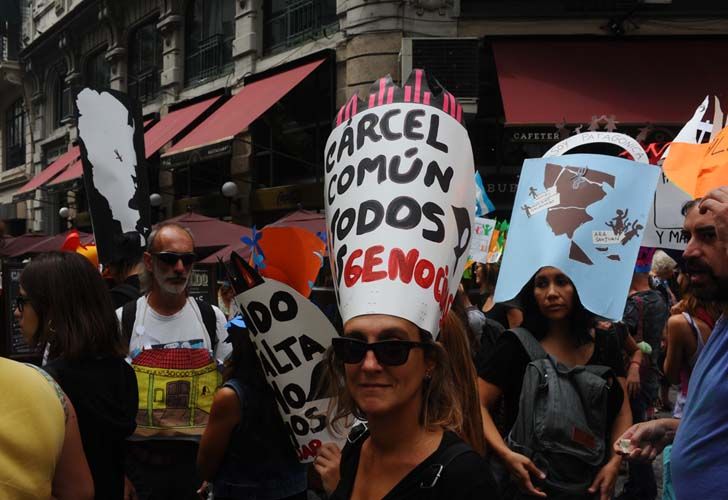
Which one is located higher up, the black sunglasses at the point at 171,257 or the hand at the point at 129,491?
the black sunglasses at the point at 171,257

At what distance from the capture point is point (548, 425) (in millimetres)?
2660

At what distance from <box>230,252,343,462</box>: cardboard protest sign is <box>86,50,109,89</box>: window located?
20573 millimetres

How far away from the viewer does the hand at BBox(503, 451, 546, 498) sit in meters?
2.63

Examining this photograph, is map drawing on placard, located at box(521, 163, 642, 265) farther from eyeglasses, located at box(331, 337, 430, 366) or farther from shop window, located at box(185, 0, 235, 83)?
shop window, located at box(185, 0, 235, 83)

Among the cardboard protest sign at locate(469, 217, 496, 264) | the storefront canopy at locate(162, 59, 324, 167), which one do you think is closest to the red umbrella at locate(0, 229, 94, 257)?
the storefront canopy at locate(162, 59, 324, 167)

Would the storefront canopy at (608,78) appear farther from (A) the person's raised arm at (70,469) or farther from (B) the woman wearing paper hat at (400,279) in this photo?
(A) the person's raised arm at (70,469)

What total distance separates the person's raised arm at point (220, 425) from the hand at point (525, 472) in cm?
105

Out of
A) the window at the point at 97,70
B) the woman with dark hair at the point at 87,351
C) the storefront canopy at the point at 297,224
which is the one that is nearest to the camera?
the woman with dark hair at the point at 87,351

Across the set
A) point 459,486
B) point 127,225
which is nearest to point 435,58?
point 127,225

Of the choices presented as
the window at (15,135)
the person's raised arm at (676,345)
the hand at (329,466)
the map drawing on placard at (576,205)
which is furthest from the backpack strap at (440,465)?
the window at (15,135)

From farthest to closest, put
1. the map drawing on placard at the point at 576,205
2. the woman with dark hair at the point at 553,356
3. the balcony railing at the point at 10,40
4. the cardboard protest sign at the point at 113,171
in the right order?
the balcony railing at the point at 10,40
the cardboard protest sign at the point at 113,171
the map drawing on placard at the point at 576,205
the woman with dark hair at the point at 553,356

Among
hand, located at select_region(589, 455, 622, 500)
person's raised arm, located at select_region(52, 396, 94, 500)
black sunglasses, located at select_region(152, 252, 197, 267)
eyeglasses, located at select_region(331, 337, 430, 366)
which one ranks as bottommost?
hand, located at select_region(589, 455, 622, 500)

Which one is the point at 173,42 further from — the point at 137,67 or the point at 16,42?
the point at 16,42

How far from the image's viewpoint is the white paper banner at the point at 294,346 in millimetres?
2436
